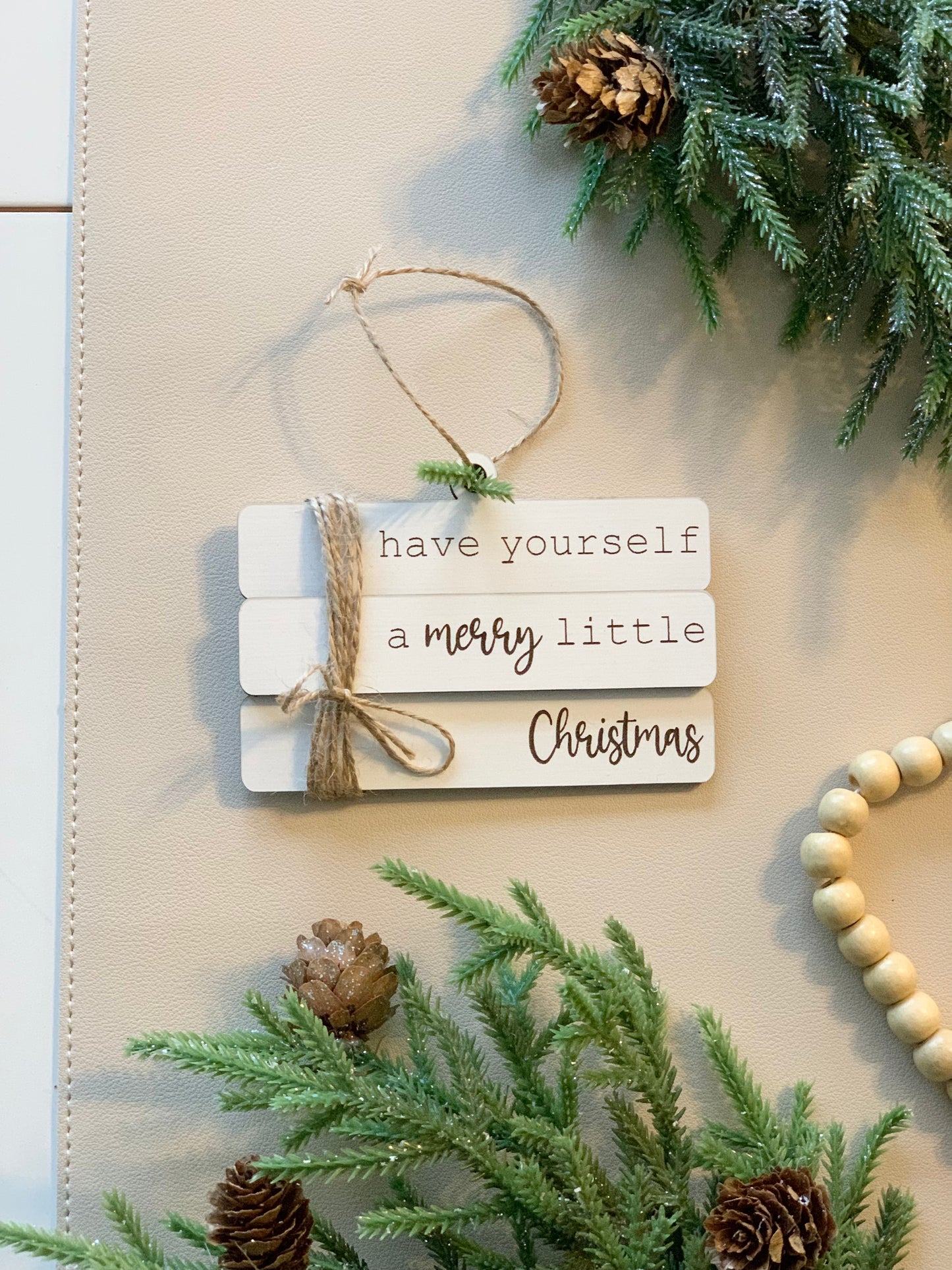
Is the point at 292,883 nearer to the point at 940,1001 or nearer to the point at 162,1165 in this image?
the point at 162,1165

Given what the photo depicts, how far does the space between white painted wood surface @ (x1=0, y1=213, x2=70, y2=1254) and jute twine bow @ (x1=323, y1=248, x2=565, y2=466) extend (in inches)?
8.0

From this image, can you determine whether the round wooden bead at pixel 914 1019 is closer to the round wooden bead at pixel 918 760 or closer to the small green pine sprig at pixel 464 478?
the round wooden bead at pixel 918 760

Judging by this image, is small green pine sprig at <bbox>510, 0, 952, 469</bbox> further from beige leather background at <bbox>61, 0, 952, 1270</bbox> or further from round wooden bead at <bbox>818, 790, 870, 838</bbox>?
round wooden bead at <bbox>818, 790, 870, 838</bbox>

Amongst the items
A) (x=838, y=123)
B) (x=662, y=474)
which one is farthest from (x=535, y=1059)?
(x=838, y=123)

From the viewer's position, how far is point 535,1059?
62 cm

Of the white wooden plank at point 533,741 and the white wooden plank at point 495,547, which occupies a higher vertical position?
the white wooden plank at point 495,547

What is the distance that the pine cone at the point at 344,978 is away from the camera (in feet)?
2.02

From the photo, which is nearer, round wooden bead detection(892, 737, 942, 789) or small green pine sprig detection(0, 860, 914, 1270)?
small green pine sprig detection(0, 860, 914, 1270)

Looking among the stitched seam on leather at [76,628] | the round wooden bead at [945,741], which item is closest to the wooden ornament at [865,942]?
the round wooden bead at [945,741]

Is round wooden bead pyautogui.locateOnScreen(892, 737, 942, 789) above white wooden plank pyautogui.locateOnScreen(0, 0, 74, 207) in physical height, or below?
below

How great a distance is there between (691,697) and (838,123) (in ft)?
1.24

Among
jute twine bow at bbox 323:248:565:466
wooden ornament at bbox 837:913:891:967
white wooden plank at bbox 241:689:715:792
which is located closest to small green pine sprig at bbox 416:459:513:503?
jute twine bow at bbox 323:248:565:466

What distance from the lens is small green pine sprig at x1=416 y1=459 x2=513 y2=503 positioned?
630 mm

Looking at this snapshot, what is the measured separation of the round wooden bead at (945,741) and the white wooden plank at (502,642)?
16 centimetres
